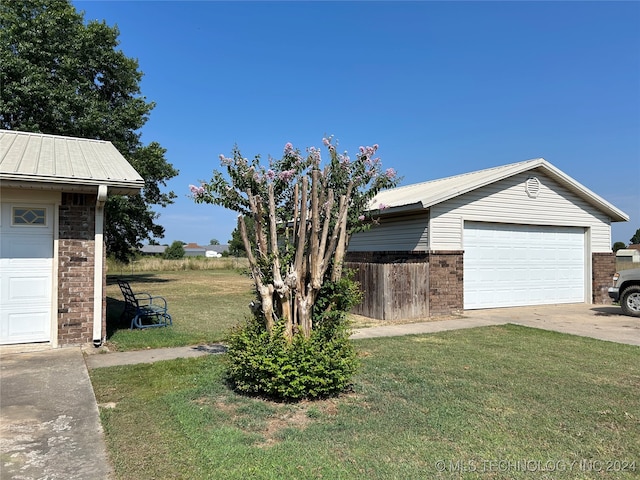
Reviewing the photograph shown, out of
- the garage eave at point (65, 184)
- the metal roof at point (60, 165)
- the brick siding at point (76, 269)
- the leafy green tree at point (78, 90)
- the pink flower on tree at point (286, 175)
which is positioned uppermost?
the leafy green tree at point (78, 90)

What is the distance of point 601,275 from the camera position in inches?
606

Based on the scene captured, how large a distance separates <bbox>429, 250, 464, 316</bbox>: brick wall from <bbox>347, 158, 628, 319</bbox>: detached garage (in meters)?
0.03

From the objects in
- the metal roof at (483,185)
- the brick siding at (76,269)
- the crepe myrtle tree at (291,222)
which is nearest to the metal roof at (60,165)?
the brick siding at (76,269)

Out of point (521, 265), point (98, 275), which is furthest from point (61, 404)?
point (521, 265)

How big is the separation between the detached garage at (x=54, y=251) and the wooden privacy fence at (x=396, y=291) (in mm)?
5884

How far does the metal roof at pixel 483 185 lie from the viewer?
1220cm

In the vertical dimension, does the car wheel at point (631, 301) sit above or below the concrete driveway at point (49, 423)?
above

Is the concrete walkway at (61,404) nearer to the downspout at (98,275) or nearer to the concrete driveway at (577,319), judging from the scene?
the concrete driveway at (577,319)

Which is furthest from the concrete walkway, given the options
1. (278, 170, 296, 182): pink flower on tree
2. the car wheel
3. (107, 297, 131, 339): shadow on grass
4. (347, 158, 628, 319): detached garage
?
(278, 170, 296, 182): pink flower on tree

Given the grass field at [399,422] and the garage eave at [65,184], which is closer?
the grass field at [399,422]

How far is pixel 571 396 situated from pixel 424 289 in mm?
6875

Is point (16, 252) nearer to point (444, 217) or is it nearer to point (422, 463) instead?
point (422, 463)

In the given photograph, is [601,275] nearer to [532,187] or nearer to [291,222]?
[532,187]

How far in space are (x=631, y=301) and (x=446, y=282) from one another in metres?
5.05
